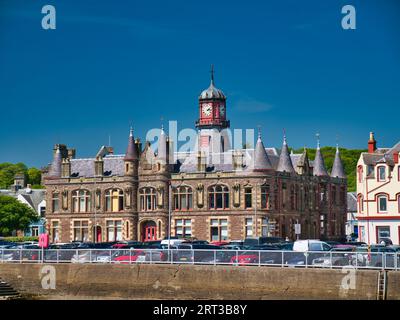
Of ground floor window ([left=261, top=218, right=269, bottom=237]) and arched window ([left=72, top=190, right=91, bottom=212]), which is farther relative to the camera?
arched window ([left=72, top=190, right=91, bottom=212])

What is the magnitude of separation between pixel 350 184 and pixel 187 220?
6854 cm

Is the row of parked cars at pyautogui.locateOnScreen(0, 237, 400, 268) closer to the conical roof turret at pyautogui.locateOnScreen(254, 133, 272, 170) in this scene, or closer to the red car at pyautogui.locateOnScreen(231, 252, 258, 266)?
the red car at pyautogui.locateOnScreen(231, 252, 258, 266)

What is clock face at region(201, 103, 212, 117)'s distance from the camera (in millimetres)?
98875

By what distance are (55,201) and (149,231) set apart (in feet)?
39.2

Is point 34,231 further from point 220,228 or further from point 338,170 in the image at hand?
point 338,170

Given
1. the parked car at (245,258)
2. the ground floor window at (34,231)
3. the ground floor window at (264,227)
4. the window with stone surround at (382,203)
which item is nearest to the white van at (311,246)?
the parked car at (245,258)

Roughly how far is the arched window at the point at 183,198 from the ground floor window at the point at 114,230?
6.62 meters

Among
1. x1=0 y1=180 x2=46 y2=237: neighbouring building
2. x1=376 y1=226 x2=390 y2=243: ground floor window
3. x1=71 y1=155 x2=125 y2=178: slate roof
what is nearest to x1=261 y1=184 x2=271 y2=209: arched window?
x1=376 y1=226 x2=390 y2=243: ground floor window

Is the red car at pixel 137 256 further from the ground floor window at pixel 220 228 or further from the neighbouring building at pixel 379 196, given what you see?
the ground floor window at pixel 220 228

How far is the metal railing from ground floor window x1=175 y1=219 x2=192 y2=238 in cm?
3150

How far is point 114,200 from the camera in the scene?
88.4m

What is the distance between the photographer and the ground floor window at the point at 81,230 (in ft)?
296
